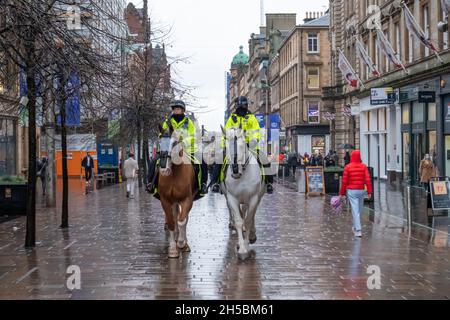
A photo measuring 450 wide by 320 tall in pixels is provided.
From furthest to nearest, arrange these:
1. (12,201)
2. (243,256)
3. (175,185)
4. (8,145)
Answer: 1. (8,145)
2. (12,201)
3. (175,185)
4. (243,256)

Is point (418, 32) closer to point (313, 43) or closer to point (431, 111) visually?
point (431, 111)

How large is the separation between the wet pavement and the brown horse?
476 mm

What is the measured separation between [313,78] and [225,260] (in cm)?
6702

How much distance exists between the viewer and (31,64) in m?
12.2

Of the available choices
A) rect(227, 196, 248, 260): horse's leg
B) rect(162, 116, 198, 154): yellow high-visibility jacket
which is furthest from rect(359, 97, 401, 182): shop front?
rect(227, 196, 248, 260): horse's leg

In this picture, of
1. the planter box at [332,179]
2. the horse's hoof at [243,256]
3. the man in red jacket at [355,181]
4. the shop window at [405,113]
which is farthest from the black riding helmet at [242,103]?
the shop window at [405,113]

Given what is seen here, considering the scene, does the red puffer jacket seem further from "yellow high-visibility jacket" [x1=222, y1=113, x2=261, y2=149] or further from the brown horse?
the brown horse

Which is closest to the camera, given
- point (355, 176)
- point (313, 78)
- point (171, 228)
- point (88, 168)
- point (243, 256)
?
point (243, 256)

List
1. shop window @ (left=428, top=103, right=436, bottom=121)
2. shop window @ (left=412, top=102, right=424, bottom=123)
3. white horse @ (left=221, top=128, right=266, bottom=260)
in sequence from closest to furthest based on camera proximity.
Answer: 1. white horse @ (left=221, top=128, right=266, bottom=260)
2. shop window @ (left=428, top=103, right=436, bottom=121)
3. shop window @ (left=412, top=102, right=424, bottom=123)

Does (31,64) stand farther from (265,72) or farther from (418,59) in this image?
(265,72)

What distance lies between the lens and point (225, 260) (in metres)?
11.5

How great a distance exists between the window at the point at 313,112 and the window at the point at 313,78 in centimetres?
186

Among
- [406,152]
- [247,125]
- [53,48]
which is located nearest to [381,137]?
[406,152]

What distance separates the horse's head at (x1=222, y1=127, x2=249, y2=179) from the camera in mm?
11156
